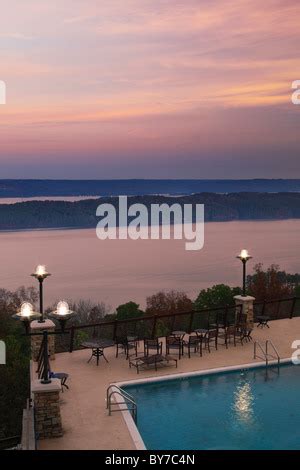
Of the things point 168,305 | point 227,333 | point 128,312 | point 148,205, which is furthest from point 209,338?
point 148,205

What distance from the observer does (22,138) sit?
1687 inches

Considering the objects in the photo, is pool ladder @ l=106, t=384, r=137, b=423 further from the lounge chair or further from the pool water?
the lounge chair

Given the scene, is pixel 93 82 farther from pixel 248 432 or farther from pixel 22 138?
pixel 248 432

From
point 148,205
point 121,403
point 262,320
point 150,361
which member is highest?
point 148,205

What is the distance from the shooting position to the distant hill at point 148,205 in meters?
91.3

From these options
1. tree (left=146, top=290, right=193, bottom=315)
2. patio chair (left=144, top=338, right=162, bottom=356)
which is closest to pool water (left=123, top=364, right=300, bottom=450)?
patio chair (left=144, top=338, right=162, bottom=356)

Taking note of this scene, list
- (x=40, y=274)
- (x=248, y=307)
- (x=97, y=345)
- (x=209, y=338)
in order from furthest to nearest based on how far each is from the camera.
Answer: (x=248, y=307), (x=209, y=338), (x=97, y=345), (x=40, y=274)

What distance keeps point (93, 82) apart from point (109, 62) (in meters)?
4.59

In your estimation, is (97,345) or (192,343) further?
(192,343)

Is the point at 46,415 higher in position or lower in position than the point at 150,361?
lower

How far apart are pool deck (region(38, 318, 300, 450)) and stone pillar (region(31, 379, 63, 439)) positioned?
0.56 ft

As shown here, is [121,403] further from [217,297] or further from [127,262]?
[127,262]

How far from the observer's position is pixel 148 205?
96875mm

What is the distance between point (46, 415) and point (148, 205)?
87553 mm
